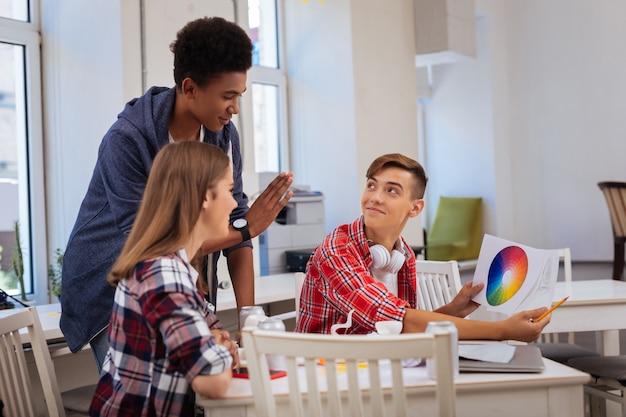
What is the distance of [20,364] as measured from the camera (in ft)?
6.35

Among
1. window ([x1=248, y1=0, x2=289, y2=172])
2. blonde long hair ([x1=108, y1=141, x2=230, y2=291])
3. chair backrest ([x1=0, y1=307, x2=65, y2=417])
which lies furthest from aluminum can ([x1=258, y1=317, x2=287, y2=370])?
window ([x1=248, y1=0, x2=289, y2=172])

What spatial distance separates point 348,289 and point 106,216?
645 millimetres

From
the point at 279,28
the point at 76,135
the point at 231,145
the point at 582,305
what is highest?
the point at 279,28

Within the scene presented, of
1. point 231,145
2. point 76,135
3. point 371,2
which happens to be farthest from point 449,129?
point 231,145

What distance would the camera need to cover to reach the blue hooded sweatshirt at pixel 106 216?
181 centimetres

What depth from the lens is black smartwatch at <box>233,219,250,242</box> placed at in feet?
6.32

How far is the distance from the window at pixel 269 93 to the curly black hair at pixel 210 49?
3.41 metres

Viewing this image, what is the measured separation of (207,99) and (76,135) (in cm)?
198

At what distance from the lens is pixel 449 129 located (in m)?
8.16

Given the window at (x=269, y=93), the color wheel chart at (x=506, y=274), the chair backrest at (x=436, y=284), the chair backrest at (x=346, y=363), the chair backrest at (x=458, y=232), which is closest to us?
the chair backrest at (x=346, y=363)

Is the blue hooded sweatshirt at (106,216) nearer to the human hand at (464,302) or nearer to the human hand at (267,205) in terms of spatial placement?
the human hand at (267,205)

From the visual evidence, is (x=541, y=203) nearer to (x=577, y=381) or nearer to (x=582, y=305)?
(x=582, y=305)

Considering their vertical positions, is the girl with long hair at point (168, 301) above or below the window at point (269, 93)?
below

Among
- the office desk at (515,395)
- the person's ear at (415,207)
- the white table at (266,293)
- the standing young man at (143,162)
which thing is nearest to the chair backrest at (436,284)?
the white table at (266,293)
